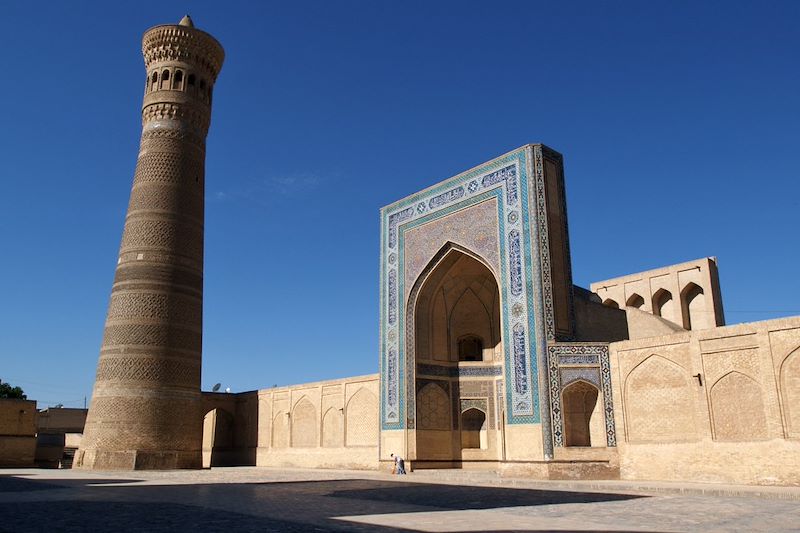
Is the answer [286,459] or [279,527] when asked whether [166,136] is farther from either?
[279,527]

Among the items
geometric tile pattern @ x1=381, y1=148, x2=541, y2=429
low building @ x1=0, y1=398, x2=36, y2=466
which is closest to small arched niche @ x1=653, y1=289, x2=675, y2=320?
geometric tile pattern @ x1=381, y1=148, x2=541, y2=429

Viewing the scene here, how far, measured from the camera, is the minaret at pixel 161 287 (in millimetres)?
16641

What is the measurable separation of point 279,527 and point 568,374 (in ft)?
27.0

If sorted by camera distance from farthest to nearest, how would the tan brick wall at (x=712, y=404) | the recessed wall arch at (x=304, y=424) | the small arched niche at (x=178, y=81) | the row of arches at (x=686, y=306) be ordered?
the recessed wall arch at (x=304, y=424), the small arched niche at (x=178, y=81), the row of arches at (x=686, y=306), the tan brick wall at (x=712, y=404)

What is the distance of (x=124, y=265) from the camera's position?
58.4 feet

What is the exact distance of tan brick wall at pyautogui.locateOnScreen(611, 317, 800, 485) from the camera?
970 cm

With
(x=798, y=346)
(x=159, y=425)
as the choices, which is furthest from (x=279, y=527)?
(x=159, y=425)

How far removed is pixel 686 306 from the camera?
1919 cm

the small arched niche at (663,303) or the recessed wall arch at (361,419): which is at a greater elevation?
the small arched niche at (663,303)

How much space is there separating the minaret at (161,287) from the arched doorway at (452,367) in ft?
19.9

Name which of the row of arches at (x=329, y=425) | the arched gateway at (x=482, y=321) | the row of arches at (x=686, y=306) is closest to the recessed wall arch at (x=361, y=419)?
the row of arches at (x=329, y=425)

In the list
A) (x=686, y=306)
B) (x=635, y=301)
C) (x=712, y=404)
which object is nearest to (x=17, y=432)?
(x=712, y=404)

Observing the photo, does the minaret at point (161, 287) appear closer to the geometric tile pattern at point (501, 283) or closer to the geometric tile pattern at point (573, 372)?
the geometric tile pattern at point (501, 283)

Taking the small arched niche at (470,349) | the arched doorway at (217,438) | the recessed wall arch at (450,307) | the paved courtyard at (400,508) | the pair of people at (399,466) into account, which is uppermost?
the recessed wall arch at (450,307)
